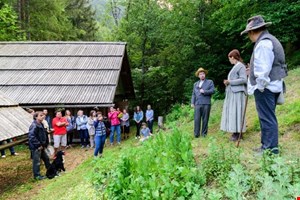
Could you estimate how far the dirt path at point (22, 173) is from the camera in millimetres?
7559

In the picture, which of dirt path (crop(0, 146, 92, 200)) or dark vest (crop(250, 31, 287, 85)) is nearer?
dark vest (crop(250, 31, 287, 85))

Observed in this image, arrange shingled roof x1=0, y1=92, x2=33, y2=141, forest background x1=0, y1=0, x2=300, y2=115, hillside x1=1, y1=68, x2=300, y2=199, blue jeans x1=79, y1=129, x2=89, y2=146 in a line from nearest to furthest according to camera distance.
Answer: hillside x1=1, y1=68, x2=300, y2=199 → shingled roof x1=0, y1=92, x2=33, y2=141 → blue jeans x1=79, y1=129, x2=89, y2=146 → forest background x1=0, y1=0, x2=300, y2=115

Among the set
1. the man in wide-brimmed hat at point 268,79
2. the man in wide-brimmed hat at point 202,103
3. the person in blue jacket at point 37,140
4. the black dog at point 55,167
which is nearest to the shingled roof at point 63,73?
the black dog at point 55,167

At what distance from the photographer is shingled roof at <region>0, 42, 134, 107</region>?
13.6m

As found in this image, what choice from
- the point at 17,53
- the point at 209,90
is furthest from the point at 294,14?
the point at 17,53

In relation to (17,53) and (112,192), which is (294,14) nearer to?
(112,192)

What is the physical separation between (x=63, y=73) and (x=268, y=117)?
13.0 meters

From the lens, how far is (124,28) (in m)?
20.9

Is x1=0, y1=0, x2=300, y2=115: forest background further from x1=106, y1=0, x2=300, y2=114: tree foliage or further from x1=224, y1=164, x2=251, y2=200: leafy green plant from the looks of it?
x1=224, y1=164, x2=251, y2=200: leafy green plant

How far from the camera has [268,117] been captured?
3.82m

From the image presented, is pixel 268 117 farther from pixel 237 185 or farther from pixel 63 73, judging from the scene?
pixel 63 73

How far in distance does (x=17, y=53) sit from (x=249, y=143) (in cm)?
1538

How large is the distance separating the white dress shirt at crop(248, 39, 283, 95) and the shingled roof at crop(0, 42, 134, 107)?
32.2 feet

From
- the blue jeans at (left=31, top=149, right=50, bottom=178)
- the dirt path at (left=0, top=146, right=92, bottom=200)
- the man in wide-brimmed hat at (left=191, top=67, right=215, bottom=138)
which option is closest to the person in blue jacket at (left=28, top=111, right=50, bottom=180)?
the blue jeans at (left=31, top=149, right=50, bottom=178)
